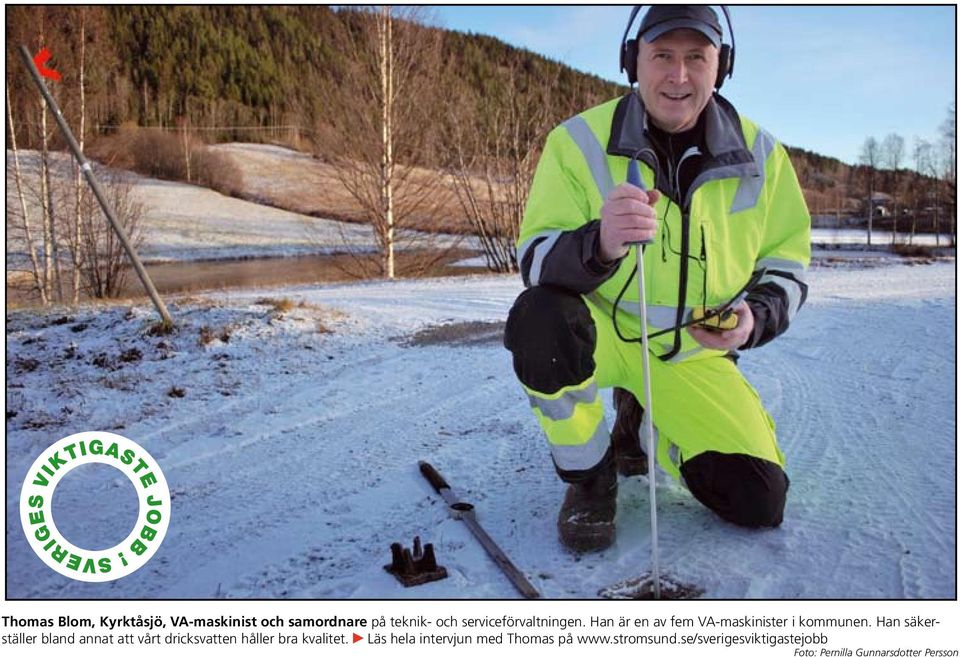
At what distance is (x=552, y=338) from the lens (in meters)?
2.23

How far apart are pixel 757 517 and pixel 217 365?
357 cm

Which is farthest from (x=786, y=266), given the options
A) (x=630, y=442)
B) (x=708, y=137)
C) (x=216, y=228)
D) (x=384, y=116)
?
(x=216, y=228)

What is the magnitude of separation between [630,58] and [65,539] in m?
2.44

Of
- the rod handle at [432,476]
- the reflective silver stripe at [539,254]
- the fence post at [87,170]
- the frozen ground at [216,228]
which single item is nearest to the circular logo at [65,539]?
the rod handle at [432,476]

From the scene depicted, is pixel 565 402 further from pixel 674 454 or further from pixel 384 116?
pixel 384 116

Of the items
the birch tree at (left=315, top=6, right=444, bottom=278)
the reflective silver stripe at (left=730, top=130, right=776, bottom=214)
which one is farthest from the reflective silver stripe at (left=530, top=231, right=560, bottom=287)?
the birch tree at (left=315, top=6, right=444, bottom=278)

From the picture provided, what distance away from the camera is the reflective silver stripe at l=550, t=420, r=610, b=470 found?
2.33 meters

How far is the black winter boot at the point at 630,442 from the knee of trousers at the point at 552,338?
23.7 inches

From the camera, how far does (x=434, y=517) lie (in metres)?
2.54

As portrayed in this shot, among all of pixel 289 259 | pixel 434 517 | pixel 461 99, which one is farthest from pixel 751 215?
pixel 289 259

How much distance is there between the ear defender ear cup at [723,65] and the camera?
242cm

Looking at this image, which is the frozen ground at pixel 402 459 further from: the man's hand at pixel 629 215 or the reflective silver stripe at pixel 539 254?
the man's hand at pixel 629 215

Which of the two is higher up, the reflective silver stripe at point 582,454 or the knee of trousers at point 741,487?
the reflective silver stripe at point 582,454
